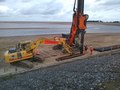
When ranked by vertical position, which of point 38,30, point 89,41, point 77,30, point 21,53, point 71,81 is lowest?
point 38,30

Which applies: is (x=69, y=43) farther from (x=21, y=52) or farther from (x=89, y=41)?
(x=89, y=41)

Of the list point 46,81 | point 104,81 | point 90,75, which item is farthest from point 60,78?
point 104,81

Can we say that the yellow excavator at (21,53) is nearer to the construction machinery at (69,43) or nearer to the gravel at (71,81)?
the construction machinery at (69,43)

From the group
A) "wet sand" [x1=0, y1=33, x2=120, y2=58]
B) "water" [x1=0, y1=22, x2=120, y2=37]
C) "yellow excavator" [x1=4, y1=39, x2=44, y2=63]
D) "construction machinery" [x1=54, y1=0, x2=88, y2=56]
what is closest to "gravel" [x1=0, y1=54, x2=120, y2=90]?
"yellow excavator" [x1=4, y1=39, x2=44, y2=63]

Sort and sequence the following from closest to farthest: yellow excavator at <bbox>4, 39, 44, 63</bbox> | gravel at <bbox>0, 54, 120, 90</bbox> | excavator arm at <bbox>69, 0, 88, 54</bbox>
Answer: gravel at <bbox>0, 54, 120, 90</bbox> < yellow excavator at <bbox>4, 39, 44, 63</bbox> < excavator arm at <bbox>69, 0, 88, 54</bbox>

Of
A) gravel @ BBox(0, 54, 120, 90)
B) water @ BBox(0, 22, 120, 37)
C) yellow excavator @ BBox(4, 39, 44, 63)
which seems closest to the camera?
gravel @ BBox(0, 54, 120, 90)

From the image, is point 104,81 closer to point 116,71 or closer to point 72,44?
point 116,71

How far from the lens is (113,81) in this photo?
39.6 ft

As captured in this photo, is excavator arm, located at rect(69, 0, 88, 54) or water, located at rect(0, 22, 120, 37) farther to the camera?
water, located at rect(0, 22, 120, 37)

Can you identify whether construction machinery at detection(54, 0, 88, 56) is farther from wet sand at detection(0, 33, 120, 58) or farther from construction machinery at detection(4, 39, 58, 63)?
wet sand at detection(0, 33, 120, 58)

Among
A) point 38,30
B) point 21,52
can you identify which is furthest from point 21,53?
point 38,30

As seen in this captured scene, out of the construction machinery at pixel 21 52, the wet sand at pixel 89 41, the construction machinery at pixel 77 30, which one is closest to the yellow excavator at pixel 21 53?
the construction machinery at pixel 21 52

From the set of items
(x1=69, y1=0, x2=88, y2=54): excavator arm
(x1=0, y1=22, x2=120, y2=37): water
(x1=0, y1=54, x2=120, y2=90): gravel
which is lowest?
(x1=0, y1=22, x2=120, y2=37): water

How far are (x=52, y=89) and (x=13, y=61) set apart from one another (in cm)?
954
